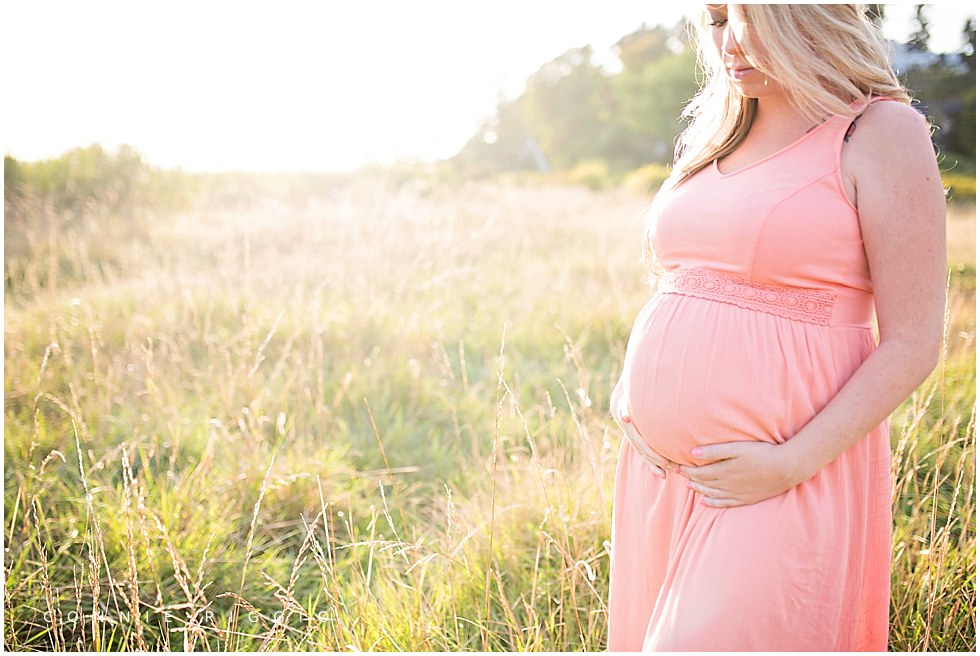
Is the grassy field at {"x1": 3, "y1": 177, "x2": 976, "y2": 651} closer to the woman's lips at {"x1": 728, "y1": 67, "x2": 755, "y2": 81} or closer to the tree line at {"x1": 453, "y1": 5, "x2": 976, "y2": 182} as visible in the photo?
the woman's lips at {"x1": 728, "y1": 67, "x2": 755, "y2": 81}

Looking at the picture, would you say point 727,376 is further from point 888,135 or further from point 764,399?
point 888,135

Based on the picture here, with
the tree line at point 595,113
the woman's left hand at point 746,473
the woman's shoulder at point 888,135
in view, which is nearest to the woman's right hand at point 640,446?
the woman's left hand at point 746,473

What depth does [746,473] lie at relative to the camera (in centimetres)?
128

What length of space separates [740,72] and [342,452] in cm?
251

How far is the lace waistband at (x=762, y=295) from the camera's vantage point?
1333 millimetres

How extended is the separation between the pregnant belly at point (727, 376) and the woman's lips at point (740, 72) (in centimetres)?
46

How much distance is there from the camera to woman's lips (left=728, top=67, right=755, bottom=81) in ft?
4.62

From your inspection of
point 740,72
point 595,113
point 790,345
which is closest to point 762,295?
point 790,345

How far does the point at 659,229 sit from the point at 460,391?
279cm

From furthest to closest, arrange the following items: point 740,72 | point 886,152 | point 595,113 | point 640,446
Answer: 1. point 595,113
2. point 640,446
3. point 740,72
4. point 886,152

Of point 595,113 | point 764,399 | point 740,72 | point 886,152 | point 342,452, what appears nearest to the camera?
point 886,152

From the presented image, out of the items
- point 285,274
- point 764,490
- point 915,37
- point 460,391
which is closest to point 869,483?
point 764,490

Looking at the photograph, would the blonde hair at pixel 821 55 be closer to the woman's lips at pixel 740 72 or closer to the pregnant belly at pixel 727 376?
the woman's lips at pixel 740 72

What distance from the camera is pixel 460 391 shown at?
13.8 ft
